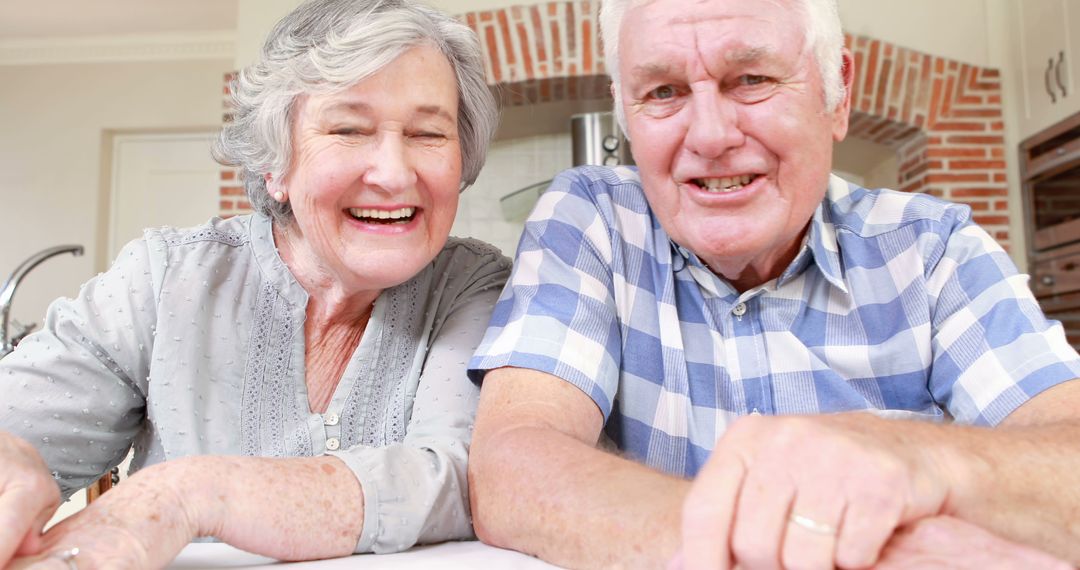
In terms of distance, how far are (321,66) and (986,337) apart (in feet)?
2.88

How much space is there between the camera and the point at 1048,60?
13.3 feet

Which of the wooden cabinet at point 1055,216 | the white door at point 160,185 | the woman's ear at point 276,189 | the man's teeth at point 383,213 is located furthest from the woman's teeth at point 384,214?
the white door at point 160,185

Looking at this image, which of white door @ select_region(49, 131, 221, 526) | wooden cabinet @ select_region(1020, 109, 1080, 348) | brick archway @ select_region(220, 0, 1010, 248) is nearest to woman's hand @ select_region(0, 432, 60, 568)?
brick archway @ select_region(220, 0, 1010, 248)

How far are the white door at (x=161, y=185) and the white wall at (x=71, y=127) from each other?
13 cm

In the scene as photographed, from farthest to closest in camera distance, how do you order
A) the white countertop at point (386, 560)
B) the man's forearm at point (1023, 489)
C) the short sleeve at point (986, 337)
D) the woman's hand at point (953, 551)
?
the short sleeve at point (986, 337) < the white countertop at point (386, 560) < the man's forearm at point (1023, 489) < the woman's hand at point (953, 551)

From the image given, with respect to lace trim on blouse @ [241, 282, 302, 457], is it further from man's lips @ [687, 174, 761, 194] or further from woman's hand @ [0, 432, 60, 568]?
man's lips @ [687, 174, 761, 194]

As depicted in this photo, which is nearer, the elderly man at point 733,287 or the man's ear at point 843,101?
the elderly man at point 733,287

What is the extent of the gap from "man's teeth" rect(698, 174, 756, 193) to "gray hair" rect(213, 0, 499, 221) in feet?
1.12

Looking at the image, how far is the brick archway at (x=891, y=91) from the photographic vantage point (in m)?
4.00

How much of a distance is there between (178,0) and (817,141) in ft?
16.2

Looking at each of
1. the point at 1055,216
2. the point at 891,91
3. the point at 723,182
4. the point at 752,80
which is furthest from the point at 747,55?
the point at 1055,216

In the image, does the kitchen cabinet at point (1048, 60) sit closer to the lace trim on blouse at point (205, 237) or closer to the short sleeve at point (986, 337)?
the short sleeve at point (986, 337)

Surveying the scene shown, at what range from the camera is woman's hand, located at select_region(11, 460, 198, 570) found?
65cm

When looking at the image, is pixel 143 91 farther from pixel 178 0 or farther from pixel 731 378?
pixel 731 378
